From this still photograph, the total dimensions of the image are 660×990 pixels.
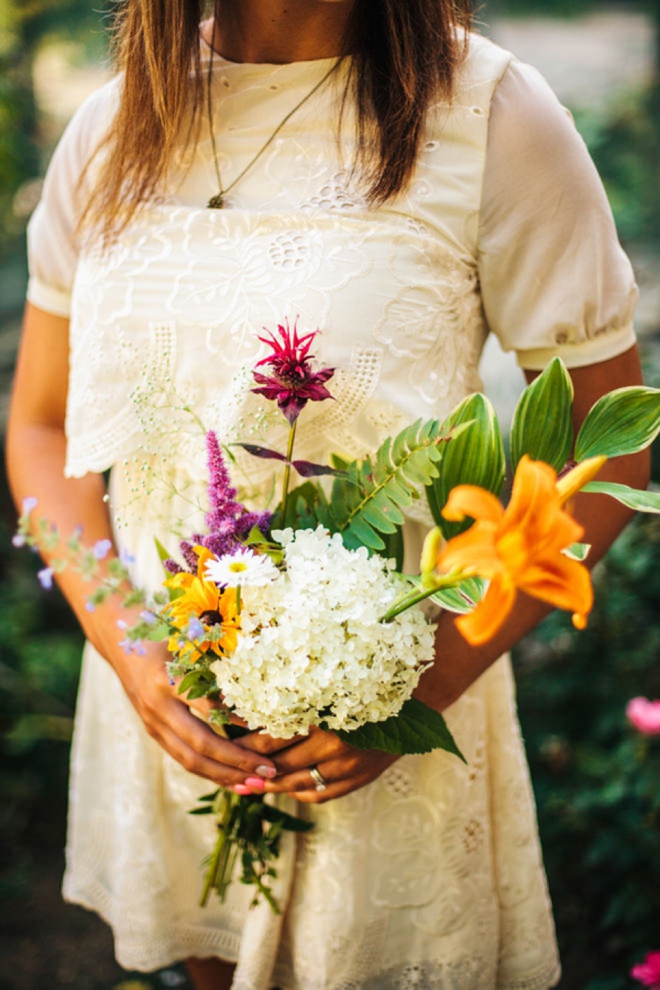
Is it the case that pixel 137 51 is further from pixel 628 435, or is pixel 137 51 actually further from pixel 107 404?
pixel 628 435

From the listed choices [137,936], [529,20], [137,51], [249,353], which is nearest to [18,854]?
[137,936]

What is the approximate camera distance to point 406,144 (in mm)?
1084

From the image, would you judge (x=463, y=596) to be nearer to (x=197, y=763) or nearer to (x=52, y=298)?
(x=197, y=763)

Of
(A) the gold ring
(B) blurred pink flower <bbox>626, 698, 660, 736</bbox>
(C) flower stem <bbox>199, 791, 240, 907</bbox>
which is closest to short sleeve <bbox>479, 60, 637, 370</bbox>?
(A) the gold ring

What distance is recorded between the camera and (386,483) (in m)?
0.90

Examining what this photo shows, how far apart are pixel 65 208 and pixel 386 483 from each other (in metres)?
0.74

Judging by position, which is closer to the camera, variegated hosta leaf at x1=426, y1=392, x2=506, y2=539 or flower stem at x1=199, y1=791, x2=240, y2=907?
variegated hosta leaf at x1=426, y1=392, x2=506, y2=539

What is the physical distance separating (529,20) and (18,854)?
459cm

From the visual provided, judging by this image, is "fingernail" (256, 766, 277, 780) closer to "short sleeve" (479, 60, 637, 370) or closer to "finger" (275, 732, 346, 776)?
"finger" (275, 732, 346, 776)

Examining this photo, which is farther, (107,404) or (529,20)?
(529,20)

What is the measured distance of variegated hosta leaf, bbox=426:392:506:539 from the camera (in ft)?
2.73

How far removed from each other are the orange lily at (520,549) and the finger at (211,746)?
20.5 inches

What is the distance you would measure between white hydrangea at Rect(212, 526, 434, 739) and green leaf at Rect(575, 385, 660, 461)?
0.23 metres

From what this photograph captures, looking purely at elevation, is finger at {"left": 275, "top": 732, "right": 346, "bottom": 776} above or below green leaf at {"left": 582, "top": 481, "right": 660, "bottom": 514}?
below
